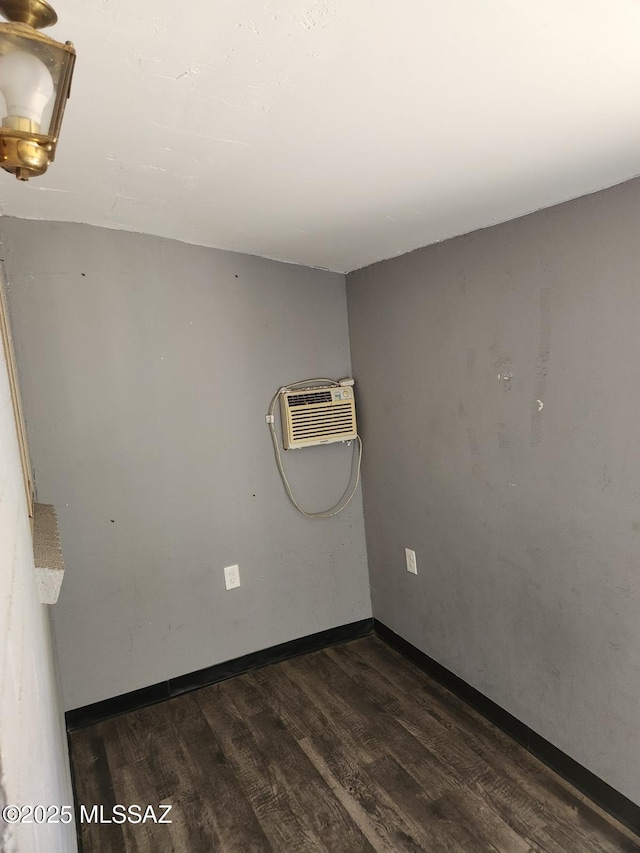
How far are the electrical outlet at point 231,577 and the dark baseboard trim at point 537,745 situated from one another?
847 millimetres

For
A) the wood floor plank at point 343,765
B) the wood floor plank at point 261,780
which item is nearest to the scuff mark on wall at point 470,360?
the wood floor plank at point 343,765

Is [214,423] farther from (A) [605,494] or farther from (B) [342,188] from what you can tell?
(A) [605,494]

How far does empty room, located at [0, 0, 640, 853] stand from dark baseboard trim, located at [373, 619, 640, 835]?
0.04 feet

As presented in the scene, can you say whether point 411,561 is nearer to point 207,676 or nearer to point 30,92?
point 207,676

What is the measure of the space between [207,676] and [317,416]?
1.29m

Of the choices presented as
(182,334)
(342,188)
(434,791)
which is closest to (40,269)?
(182,334)

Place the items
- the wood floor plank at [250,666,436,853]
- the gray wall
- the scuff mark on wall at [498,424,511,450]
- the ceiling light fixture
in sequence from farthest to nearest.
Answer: the scuff mark on wall at [498,424,511,450] → the wood floor plank at [250,666,436,853] → the gray wall → the ceiling light fixture

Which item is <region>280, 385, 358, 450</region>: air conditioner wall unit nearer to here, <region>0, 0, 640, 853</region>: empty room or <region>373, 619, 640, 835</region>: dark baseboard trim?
<region>0, 0, 640, 853</region>: empty room

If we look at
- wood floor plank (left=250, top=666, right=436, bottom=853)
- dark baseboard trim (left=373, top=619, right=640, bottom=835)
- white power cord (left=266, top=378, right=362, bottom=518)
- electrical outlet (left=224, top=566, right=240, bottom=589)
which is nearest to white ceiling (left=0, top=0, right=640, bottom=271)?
white power cord (left=266, top=378, right=362, bottom=518)

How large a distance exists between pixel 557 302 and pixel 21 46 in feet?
4.92

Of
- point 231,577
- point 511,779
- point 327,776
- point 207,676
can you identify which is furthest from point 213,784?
point 511,779

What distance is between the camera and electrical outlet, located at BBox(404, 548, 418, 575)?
247 centimetres

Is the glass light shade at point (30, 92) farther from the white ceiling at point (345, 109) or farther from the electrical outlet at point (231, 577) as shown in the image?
the electrical outlet at point (231, 577)

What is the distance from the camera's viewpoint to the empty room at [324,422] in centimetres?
96
